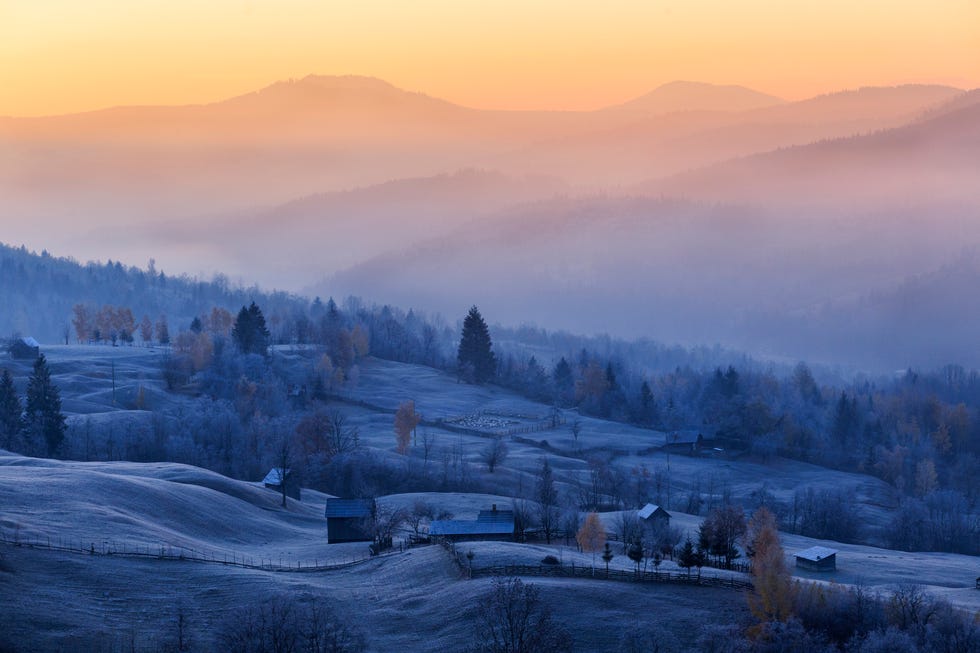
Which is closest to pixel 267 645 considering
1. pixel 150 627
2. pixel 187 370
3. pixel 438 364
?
pixel 150 627

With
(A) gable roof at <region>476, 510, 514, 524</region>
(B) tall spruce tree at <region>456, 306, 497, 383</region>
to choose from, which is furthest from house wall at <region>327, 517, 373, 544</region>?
(B) tall spruce tree at <region>456, 306, 497, 383</region>

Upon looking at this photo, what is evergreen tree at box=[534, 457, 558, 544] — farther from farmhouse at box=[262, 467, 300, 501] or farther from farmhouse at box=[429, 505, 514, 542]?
farmhouse at box=[262, 467, 300, 501]

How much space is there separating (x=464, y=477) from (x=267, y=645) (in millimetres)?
63471

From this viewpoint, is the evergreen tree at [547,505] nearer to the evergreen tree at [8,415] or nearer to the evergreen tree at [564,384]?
the evergreen tree at [8,415]

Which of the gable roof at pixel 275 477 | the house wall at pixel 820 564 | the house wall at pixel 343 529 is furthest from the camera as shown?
the gable roof at pixel 275 477

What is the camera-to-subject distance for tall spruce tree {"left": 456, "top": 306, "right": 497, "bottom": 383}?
6722 inches

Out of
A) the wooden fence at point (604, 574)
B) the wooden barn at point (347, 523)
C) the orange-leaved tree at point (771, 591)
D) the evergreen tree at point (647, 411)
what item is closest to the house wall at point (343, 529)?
the wooden barn at point (347, 523)

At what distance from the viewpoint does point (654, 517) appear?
86.4 m

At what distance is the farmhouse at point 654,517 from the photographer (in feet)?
278

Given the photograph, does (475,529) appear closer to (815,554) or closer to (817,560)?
(817,560)

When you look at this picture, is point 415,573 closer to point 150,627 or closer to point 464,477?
point 150,627

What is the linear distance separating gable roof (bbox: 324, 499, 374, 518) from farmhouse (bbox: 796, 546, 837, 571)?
27371mm

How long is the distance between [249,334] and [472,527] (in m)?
92.0

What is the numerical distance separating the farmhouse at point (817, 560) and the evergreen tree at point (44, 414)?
64.3m
